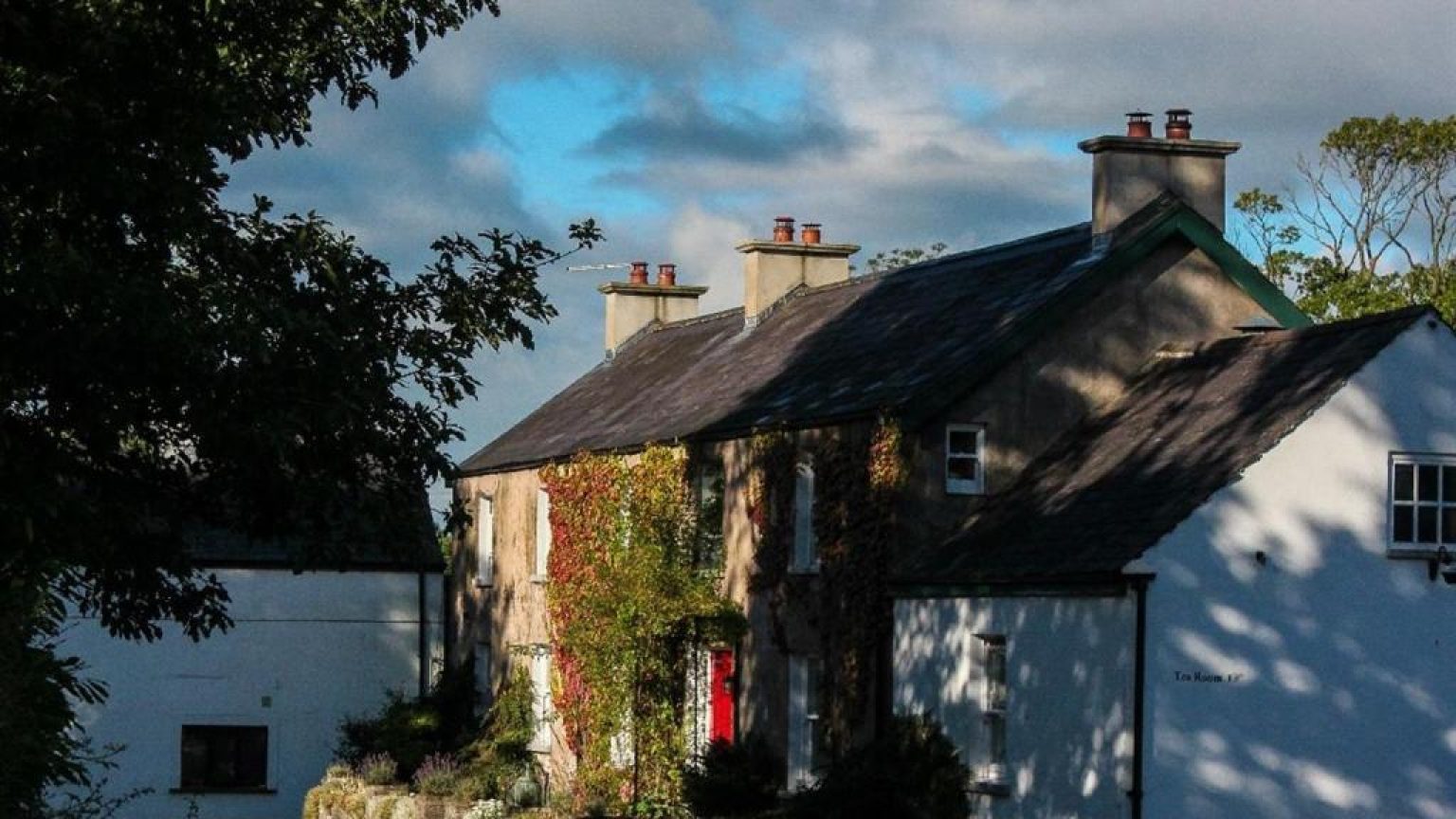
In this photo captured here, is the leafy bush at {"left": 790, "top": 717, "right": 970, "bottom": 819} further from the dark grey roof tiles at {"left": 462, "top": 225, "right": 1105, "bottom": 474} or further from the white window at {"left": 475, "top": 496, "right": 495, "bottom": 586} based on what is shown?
the white window at {"left": 475, "top": 496, "right": 495, "bottom": 586}

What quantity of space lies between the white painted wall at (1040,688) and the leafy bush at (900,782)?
23cm

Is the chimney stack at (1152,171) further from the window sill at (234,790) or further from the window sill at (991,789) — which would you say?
the window sill at (234,790)

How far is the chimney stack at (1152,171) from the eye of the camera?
1180 inches

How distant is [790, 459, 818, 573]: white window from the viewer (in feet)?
102

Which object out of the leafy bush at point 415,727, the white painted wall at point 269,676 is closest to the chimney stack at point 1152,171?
the leafy bush at point 415,727

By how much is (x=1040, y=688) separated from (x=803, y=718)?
6.15 metres

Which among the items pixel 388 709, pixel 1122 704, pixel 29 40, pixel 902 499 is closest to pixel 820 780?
pixel 902 499

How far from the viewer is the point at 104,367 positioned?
19.6 meters

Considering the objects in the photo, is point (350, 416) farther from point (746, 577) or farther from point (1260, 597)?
point (746, 577)

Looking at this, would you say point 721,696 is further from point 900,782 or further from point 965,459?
point 900,782

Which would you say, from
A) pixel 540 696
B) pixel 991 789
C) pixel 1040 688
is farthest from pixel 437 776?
pixel 1040 688

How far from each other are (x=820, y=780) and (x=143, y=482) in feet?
32.2

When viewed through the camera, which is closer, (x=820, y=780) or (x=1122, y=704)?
(x=1122, y=704)

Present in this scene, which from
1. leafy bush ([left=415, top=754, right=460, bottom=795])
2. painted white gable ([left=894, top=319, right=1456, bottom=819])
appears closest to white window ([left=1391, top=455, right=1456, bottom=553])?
painted white gable ([left=894, top=319, right=1456, bottom=819])
